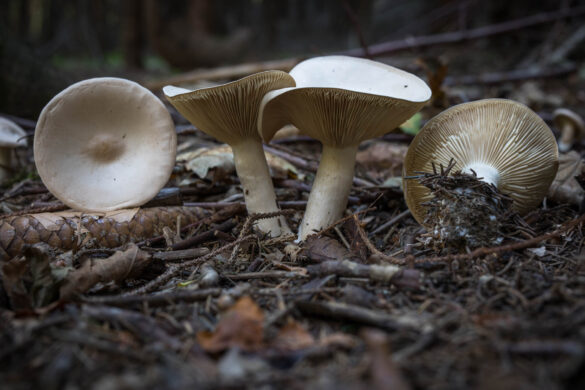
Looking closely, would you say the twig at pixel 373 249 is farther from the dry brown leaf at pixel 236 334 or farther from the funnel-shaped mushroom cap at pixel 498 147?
the dry brown leaf at pixel 236 334

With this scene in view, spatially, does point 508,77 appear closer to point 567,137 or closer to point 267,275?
point 567,137

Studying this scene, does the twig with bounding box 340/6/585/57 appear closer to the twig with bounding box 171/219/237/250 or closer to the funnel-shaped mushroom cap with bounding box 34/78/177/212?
the funnel-shaped mushroom cap with bounding box 34/78/177/212

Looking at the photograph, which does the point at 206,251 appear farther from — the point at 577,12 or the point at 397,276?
the point at 577,12

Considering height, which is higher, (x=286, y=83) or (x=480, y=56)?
(x=480, y=56)

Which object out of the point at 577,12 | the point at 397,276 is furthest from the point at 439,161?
the point at 577,12

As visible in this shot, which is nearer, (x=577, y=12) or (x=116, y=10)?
(x=577, y=12)

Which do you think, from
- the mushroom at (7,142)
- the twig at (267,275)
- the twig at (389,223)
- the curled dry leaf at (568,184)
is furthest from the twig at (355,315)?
the mushroom at (7,142)

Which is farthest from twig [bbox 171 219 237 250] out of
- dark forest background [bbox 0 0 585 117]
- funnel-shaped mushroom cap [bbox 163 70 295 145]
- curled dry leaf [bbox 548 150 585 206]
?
dark forest background [bbox 0 0 585 117]
